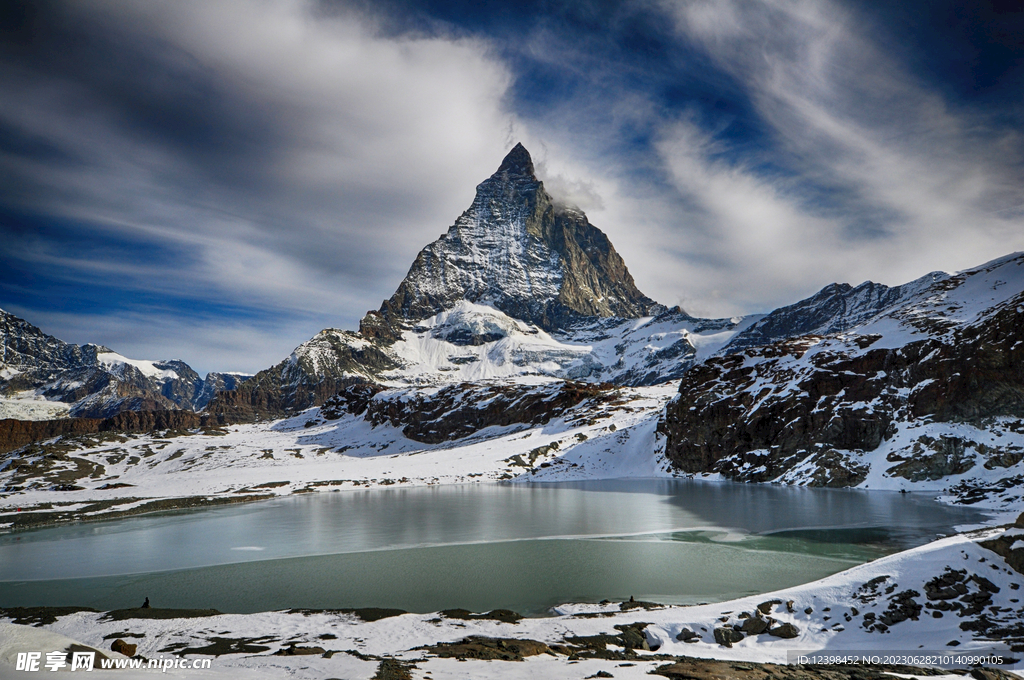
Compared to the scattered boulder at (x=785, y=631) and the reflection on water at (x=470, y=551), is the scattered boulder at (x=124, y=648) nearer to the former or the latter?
the reflection on water at (x=470, y=551)

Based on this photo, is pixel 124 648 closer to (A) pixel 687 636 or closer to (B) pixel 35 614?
→ (B) pixel 35 614

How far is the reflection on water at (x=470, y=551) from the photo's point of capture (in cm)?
2256

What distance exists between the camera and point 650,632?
1619 centimetres

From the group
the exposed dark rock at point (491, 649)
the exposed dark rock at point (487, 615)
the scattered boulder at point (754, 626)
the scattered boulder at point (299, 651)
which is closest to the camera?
the exposed dark rock at point (491, 649)

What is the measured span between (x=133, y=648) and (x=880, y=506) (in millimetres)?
50872

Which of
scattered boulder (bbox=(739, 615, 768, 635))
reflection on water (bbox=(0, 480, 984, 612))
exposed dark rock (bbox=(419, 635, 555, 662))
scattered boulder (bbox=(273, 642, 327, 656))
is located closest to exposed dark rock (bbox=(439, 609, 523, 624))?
reflection on water (bbox=(0, 480, 984, 612))

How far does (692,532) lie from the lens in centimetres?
3531

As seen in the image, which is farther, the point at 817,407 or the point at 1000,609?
the point at 817,407

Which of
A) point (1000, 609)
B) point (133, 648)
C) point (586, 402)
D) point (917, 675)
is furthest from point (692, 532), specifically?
point (586, 402)

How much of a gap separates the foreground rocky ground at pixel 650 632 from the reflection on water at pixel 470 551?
9.20 ft

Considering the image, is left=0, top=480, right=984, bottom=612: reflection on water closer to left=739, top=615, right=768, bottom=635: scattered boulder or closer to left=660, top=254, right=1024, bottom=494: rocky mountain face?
left=739, top=615, right=768, bottom=635: scattered boulder

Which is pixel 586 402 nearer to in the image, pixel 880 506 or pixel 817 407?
pixel 817 407

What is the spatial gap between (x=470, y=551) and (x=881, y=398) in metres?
61.0

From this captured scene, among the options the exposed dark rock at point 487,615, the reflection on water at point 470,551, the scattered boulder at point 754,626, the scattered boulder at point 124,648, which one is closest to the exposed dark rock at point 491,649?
the exposed dark rock at point 487,615
